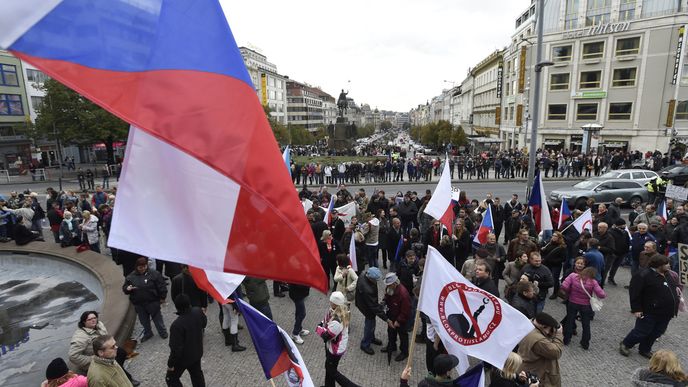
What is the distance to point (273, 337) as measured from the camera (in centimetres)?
436

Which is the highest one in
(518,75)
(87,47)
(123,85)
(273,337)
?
(518,75)

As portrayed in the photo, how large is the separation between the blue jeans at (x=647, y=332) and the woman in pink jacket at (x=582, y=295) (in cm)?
63

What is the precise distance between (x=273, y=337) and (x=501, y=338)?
2.55 m

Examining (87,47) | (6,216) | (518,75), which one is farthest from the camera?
(518,75)

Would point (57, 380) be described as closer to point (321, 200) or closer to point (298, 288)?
point (298, 288)

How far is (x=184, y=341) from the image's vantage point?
503 centimetres

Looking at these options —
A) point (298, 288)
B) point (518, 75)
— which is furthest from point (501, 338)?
point (518, 75)

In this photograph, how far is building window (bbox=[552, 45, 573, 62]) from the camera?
138 ft

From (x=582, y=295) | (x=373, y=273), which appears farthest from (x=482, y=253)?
(x=373, y=273)

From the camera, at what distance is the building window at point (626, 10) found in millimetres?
38000

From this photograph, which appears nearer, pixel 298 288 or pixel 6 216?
pixel 298 288

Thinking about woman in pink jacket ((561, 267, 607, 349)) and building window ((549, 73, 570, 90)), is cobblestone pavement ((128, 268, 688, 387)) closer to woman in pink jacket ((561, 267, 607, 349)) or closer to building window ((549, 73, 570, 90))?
woman in pink jacket ((561, 267, 607, 349))

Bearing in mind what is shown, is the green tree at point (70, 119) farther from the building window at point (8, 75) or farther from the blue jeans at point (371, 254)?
the blue jeans at point (371, 254)

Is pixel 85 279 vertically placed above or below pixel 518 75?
below
